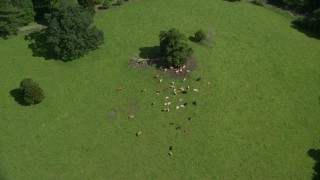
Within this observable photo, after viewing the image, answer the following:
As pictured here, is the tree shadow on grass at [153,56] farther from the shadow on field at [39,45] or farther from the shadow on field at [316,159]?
the shadow on field at [316,159]

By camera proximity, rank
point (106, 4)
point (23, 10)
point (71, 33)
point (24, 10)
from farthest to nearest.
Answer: point (106, 4), point (24, 10), point (23, 10), point (71, 33)

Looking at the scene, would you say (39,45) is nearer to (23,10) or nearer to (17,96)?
(23,10)

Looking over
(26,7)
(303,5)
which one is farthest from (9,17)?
(303,5)

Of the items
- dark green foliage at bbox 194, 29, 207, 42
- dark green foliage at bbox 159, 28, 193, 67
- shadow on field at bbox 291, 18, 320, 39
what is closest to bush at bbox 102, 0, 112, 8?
dark green foliage at bbox 159, 28, 193, 67

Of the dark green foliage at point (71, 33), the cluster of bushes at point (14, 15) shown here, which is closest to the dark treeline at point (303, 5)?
the dark green foliage at point (71, 33)

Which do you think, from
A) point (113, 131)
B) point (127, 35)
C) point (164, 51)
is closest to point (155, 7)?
point (127, 35)

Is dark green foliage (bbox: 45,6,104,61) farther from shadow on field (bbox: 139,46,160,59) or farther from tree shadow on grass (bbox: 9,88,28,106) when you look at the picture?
tree shadow on grass (bbox: 9,88,28,106)
